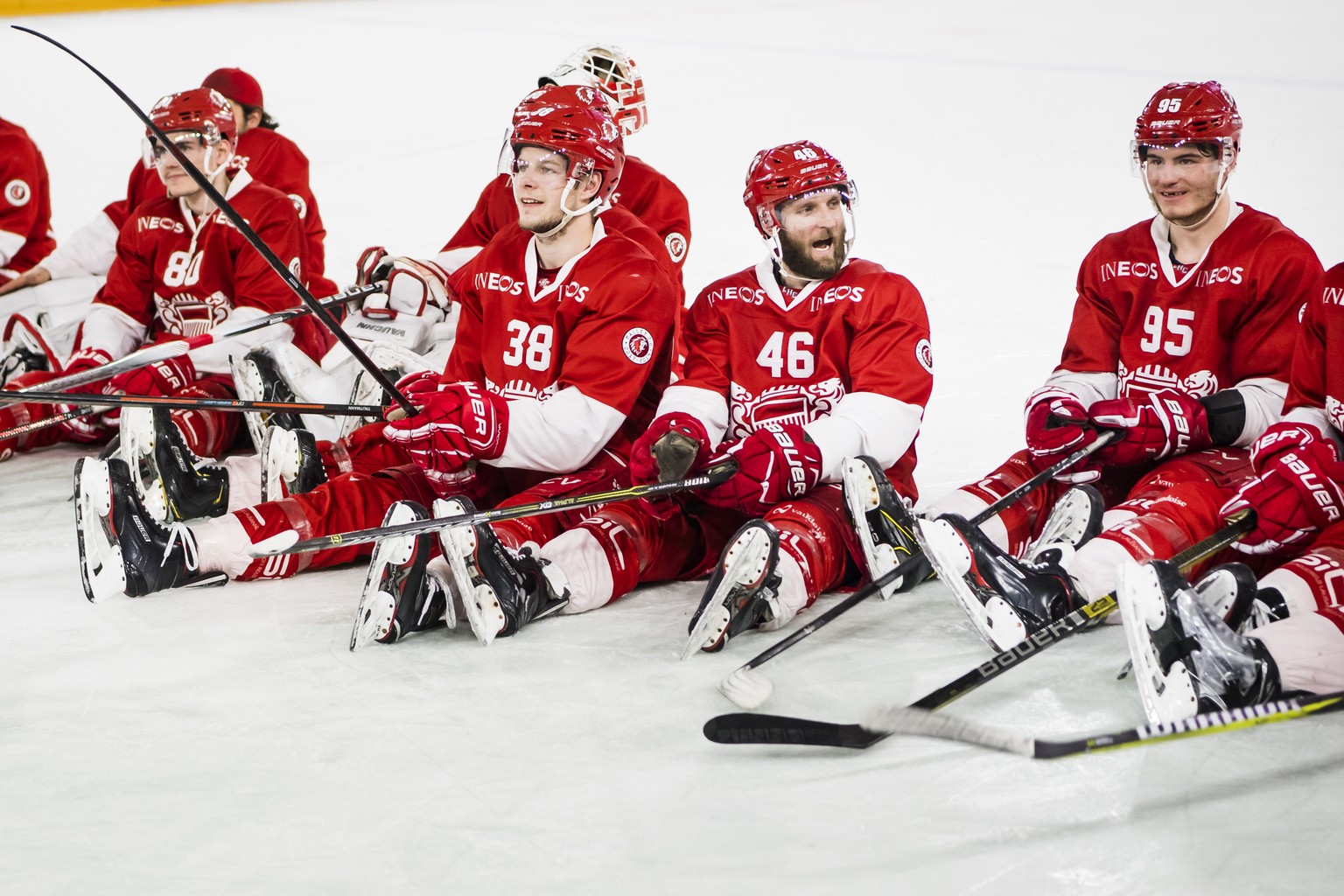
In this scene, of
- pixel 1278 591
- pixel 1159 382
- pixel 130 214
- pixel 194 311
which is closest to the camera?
pixel 1278 591

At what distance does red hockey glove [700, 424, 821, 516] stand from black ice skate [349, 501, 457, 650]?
0.62 m

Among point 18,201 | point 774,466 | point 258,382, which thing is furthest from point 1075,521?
point 18,201

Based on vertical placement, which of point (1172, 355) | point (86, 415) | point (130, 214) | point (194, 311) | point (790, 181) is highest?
point (790, 181)

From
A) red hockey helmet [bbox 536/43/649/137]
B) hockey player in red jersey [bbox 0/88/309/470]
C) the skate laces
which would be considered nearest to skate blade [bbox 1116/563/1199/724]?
the skate laces

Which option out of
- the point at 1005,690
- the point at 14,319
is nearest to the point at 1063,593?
the point at 1005,690

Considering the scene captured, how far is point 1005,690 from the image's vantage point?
8.41 ft

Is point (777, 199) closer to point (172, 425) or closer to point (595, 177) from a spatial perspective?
point (595, 177)

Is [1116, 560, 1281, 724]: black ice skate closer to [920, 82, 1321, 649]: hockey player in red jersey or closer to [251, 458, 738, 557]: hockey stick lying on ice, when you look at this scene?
[920, 82, 1321, 649]: hockey player in red jersey

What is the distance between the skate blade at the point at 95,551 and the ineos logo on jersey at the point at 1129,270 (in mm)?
2078

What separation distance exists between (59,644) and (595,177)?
141 centimetres

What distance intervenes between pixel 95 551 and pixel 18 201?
271cm

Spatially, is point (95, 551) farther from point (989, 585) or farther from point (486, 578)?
point (989, 585)

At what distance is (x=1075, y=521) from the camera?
2885 mm

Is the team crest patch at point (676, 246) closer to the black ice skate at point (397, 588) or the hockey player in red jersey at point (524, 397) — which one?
the hockey player in red jersey at point (524, 397)
